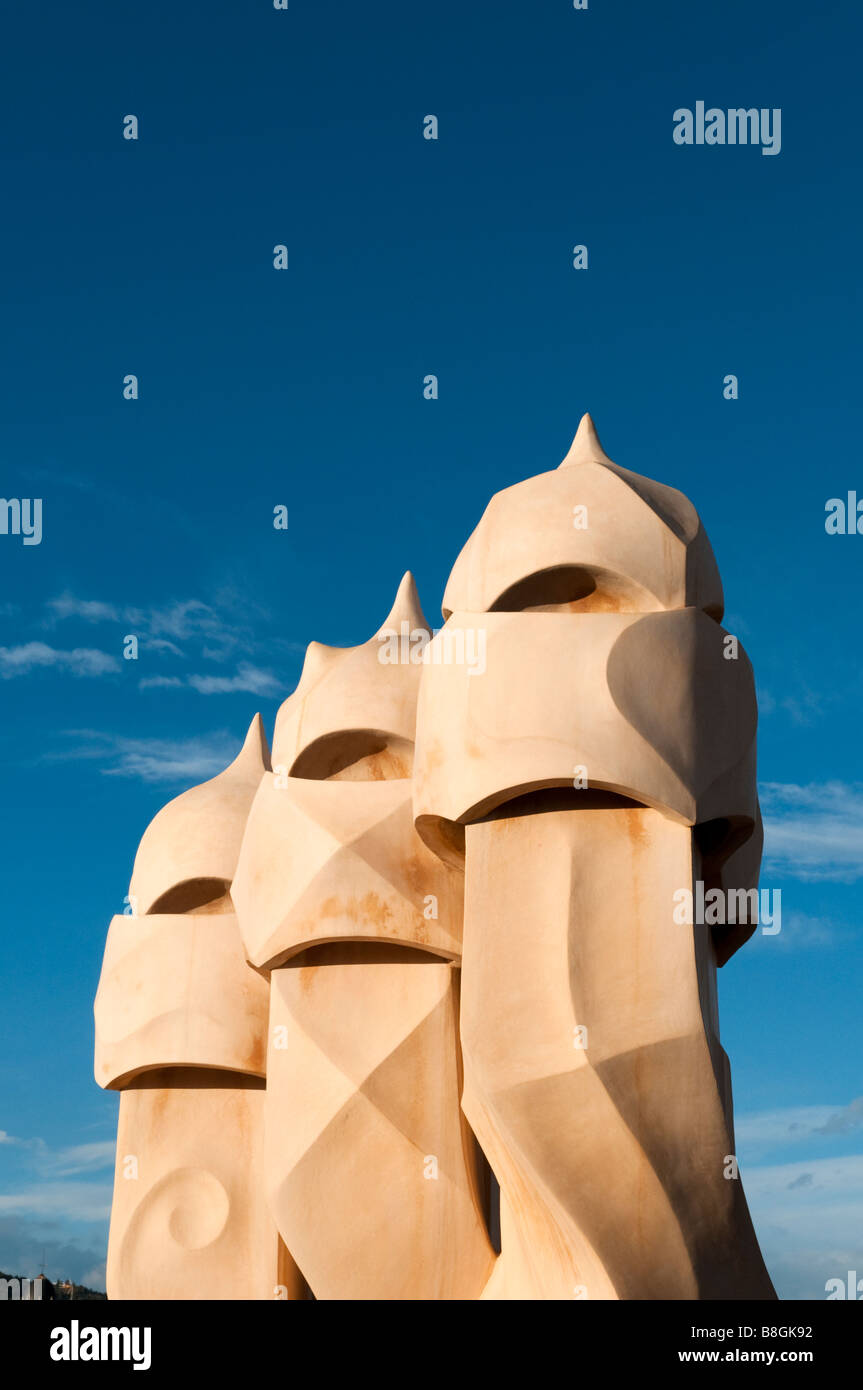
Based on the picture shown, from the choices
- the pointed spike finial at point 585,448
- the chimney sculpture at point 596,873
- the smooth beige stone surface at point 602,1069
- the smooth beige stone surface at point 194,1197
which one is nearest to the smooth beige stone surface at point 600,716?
the chimney sculpture at point 596,873

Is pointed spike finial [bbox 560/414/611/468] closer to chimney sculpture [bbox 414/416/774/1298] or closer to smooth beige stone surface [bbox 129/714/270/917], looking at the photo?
chimney sculpture [bbox 414/416/774/1298]

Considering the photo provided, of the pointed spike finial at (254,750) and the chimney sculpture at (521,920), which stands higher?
the pointed spike finial at (254,750)

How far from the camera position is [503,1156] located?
13102 millimetres

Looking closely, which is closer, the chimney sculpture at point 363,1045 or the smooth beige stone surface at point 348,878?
the chimney sculpture at point 363,1045

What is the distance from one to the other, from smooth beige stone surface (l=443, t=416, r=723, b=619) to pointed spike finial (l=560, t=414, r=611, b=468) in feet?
0.89

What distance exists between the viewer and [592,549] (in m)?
13.7

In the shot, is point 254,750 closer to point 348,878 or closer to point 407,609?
point 407,609

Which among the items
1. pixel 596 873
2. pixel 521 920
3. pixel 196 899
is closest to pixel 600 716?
pixel 596 873

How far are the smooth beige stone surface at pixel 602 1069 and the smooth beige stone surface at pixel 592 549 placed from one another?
74.9 inches

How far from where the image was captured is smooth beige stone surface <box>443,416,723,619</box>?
13680 millimetres

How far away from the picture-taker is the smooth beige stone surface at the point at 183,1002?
18547 millimetres

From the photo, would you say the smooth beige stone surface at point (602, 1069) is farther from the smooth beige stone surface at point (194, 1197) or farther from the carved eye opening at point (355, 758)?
the smooth beige stone surface at point (194, 1197)
